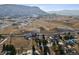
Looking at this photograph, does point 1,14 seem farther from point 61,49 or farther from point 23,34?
point 61,49

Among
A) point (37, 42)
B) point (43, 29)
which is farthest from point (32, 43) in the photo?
point (43, 29)

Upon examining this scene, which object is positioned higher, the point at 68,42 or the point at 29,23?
the point at 29,23

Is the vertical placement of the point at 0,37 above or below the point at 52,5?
below

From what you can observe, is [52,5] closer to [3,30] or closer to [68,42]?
[68,42]
